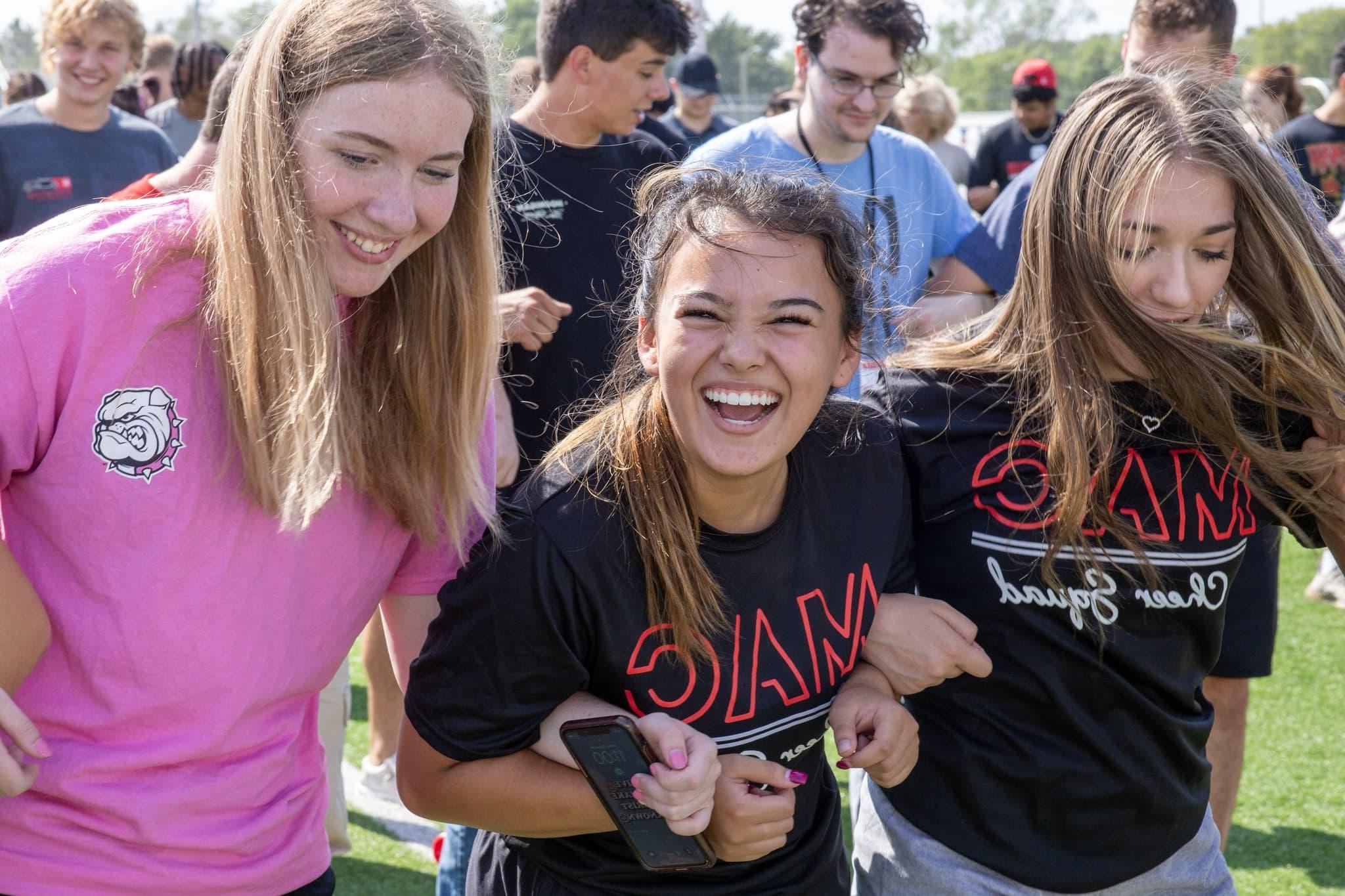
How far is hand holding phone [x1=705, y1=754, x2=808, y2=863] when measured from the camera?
1.81 metres

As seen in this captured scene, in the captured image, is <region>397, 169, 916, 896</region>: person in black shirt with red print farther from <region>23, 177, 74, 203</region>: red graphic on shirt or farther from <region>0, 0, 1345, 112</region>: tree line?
<region>0, 0, 1345, 112</region>: tree line

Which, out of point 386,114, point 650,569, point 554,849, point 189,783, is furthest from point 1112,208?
point 189,783

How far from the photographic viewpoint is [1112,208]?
7.43 ft

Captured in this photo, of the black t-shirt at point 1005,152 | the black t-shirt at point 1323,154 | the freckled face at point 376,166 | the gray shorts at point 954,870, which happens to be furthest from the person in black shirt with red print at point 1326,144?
the freckled face at point 376,166

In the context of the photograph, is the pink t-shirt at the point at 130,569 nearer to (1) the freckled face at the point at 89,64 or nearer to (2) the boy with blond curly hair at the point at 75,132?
(2) the boy with blond curly hair at the point at 75,132

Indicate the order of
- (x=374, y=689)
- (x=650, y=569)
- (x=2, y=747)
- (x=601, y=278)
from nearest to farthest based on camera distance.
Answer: (x=2, y=747)
(x=650, y=569)
(x=601, y=278)
(x=374, y=689)

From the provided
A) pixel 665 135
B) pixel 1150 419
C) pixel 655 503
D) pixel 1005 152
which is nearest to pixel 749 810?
pixel 655 503

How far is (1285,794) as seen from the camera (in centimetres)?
457

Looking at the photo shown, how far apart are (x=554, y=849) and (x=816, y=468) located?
27.7 inches

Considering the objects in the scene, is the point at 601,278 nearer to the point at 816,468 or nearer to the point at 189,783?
the point at 816,468

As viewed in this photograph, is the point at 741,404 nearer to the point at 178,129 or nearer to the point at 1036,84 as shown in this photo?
the point at 178,129

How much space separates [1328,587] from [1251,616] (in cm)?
361

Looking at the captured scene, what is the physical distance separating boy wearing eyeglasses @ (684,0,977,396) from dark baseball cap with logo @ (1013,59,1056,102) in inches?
197

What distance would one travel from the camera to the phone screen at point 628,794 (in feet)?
5.67
